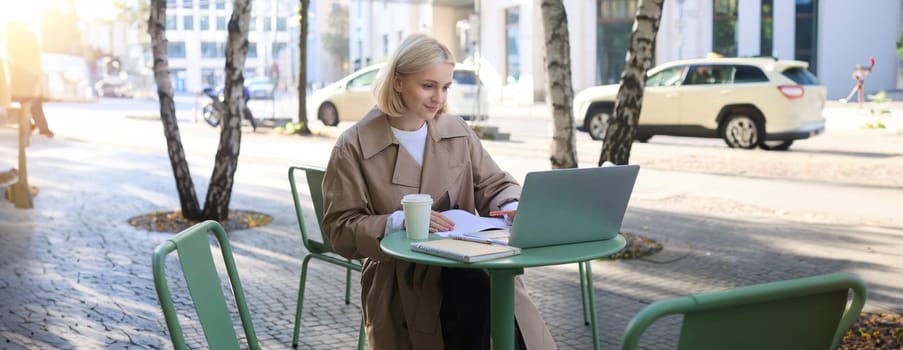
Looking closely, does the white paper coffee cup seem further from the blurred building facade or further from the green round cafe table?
the blurred building facade

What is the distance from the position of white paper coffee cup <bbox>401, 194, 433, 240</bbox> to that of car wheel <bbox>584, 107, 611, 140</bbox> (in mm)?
16460

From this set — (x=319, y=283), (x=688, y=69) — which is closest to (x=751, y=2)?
(x=688, y=69)

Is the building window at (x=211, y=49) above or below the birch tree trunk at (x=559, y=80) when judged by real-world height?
above

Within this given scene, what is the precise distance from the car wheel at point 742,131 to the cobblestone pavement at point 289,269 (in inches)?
263

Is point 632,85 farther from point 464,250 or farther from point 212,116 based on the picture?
point 212,116

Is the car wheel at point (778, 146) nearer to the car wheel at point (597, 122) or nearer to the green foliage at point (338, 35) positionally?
the car wheel at point (597, 122)

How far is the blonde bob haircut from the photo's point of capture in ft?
11.1

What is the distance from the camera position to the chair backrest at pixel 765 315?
1722 millimetres

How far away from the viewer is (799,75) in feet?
56.2

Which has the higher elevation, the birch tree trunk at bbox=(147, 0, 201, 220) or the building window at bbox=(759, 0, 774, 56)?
the building window at bbox=(759, 0, 774, 56)

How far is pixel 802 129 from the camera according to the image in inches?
659

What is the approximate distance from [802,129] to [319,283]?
1209 centimetres

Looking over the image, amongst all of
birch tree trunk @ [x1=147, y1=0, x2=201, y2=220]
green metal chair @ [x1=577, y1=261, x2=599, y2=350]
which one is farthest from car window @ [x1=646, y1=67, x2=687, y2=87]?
green metal chair @ [x1=577, y1=261, x2=599, y2=350]

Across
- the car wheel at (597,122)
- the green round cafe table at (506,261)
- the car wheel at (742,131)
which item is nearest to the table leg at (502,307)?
the green round cafe table at (506,261)
